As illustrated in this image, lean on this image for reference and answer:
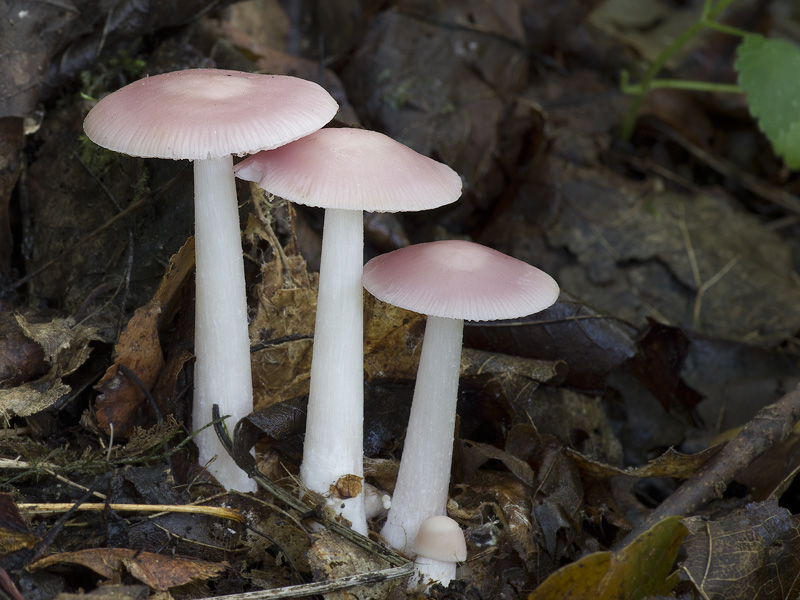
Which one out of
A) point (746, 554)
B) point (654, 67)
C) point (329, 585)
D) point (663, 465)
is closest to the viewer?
point (329, 585)

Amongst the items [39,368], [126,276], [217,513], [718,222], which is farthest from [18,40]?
[718,222]

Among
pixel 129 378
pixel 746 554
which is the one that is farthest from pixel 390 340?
pixel 746 554

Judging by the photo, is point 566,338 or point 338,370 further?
point 566,338

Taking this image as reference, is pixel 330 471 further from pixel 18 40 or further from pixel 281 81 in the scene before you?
pixel 18 40

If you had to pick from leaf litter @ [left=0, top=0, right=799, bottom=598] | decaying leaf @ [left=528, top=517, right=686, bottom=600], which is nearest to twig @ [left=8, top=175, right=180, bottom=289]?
leaf litter @ [left=0, top=0, right=799, bottom=598]

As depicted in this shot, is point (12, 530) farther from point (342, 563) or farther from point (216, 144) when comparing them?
point (216, 144)

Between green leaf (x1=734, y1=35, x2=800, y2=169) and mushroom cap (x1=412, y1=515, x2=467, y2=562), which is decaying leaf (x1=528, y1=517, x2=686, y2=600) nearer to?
mushroom cap (x1=412, y1=515, x2=467, y2=562)
